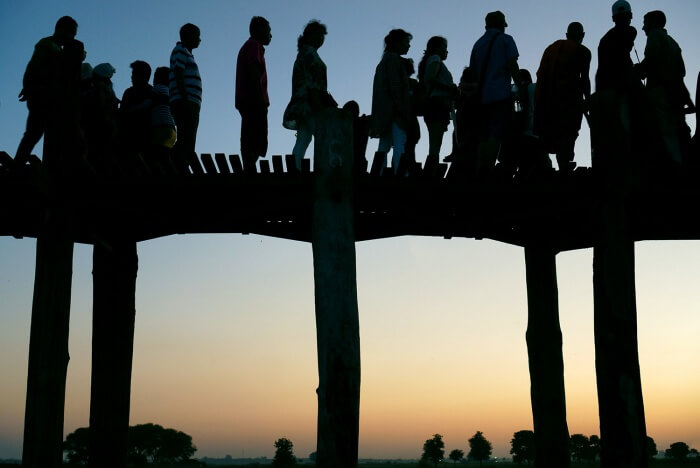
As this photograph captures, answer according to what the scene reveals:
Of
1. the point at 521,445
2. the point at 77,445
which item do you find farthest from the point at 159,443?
the point at 521,445

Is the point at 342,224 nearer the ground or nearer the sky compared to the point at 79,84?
nearer the ground

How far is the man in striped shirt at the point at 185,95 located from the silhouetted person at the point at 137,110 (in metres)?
0.41

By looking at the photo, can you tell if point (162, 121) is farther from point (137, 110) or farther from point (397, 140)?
point (397, 140)

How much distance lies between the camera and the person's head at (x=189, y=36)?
34.5 feet

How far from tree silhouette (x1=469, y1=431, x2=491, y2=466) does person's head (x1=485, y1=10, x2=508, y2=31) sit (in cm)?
7889

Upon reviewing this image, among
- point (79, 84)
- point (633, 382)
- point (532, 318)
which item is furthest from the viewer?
point (532, 318)

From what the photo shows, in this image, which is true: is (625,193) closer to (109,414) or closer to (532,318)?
(532,318)

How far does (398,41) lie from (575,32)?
77.7 inches

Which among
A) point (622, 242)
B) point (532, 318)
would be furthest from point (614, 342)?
point (532, 318)

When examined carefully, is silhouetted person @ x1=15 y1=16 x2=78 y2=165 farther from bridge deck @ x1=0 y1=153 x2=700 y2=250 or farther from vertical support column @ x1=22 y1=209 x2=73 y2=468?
vertical support column @ x1=22 y1=209 x2=73 y2=468

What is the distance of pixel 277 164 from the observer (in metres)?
9.64

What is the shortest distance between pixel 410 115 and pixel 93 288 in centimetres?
465

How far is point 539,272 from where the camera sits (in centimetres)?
1220

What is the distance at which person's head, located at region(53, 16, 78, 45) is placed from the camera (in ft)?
32.7
